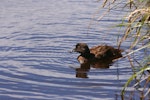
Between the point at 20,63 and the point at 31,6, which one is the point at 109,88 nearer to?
the point at 20,63

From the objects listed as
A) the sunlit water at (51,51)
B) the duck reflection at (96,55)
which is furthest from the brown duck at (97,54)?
the sunlit water at (51,51)

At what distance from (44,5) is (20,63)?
7430 mm

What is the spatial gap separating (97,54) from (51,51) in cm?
108

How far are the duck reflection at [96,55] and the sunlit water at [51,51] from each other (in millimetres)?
278

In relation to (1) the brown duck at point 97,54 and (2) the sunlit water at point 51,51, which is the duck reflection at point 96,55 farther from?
(2) the sunlit water at point 51,51

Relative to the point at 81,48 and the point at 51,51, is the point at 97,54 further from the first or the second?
the point at 51,51

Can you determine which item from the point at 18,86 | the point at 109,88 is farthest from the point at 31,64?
the point at 109,88

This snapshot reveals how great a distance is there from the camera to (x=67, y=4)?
55.0 ft

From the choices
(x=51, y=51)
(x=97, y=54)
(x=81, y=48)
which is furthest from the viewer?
(x=97, y=54)

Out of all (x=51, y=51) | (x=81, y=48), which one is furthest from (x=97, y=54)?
(x=51, y=51)

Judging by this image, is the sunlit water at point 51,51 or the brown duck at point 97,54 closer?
the sunlit water at point 51,51

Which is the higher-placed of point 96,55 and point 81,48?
point 81,48

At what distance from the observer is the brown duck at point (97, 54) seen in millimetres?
10398

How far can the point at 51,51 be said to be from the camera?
34.7 feet
